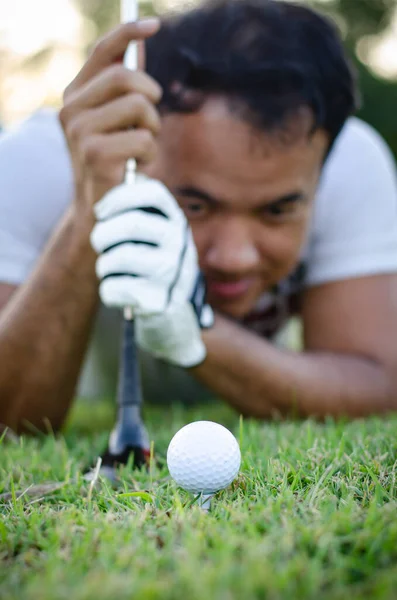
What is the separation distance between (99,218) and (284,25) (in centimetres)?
122

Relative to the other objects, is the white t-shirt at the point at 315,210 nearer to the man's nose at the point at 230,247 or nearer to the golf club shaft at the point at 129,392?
the man's nose at the point at 230,247

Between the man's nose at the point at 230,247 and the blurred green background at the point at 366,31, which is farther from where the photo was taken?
the blurred green background at the point at 366,31

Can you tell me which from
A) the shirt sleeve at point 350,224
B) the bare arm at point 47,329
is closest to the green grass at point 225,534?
the bare arm at point 47,329

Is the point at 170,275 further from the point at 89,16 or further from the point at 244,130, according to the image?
the point at 89,16

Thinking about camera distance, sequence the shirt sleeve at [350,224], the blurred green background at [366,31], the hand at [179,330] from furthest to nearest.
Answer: the blurred green background at [366,31] → the shirt sleeve at [350,224] → the hand at [179,330]

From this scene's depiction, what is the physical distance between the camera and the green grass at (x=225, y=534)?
2.44ft

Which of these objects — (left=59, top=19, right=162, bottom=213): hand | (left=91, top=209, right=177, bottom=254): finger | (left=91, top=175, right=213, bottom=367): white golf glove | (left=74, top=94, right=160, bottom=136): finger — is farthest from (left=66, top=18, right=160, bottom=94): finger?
(left=91, top=209, right=177, bottom=254): finger

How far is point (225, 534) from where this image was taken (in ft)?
2.97

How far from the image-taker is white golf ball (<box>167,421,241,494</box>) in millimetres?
1104

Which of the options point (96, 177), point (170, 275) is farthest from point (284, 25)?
point (170, 275)

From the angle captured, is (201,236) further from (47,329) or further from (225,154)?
(47,329)

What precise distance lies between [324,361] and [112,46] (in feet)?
4.88

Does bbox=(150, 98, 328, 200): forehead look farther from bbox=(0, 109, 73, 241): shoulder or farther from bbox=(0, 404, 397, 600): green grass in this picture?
bbox=(0, 404, 397, 600): green grass

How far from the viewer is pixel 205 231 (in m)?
2.39
